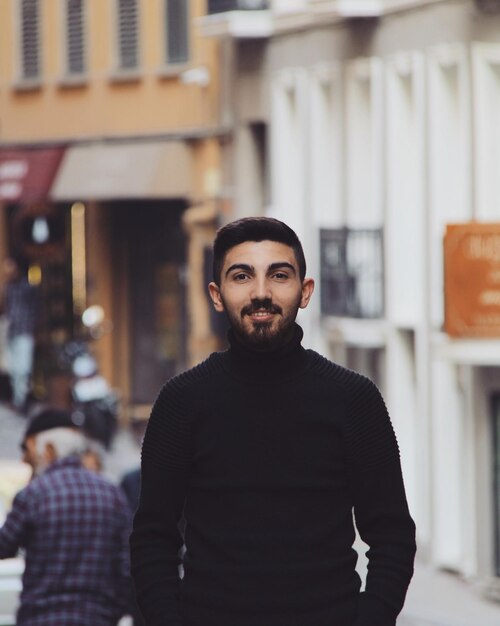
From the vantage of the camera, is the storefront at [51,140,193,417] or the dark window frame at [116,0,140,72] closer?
the dark window frame at [116,0,140,72]

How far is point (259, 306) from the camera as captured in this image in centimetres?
502

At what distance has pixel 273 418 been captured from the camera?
5.09m

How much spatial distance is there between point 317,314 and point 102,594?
51.8 ft

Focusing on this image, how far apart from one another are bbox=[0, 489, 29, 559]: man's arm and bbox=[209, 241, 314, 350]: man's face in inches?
162

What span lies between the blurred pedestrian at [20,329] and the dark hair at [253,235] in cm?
2597

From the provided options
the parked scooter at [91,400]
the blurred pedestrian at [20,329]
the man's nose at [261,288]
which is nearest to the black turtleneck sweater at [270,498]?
the man's nose at [261,288]

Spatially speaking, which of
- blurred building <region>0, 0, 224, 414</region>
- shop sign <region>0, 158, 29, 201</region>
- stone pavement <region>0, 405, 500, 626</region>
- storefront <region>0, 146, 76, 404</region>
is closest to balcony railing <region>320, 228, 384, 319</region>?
stone pavement <region>0, 405, 500, 626</region>

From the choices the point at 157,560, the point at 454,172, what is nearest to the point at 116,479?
the point at 454,172

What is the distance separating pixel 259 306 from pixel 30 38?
98.3 feet

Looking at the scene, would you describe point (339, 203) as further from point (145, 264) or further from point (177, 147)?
point (145, 264)

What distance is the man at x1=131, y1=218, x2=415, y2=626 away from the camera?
16.6 feet

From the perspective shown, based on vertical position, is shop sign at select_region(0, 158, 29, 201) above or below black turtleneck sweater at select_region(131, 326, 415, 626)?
above

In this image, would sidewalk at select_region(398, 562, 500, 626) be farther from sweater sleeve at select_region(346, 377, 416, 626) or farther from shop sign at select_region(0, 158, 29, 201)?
shop sign at select_region(0, 158, 29, 201)

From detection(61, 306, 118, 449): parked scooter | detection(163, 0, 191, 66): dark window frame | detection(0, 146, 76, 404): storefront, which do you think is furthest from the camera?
detection(0, 146, 76, 404): storefront
